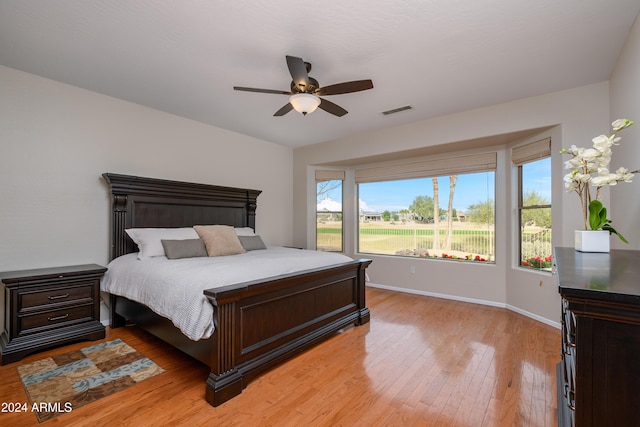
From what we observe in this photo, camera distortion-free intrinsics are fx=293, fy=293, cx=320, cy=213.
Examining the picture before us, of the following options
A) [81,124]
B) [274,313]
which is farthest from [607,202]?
[81,124]

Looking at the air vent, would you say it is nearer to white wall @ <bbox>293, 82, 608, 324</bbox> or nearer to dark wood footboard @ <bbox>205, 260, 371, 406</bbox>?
white wall @ <bbox>293, 82, 608, 324</bbox>

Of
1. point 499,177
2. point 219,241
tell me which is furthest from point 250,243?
point 499,177

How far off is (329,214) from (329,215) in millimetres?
19

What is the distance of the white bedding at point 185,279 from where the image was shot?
6.68 feet

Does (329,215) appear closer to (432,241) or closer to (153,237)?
(432,241)

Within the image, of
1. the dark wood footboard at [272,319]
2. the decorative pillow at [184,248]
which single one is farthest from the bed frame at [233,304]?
the decorative pillow at [184,248]

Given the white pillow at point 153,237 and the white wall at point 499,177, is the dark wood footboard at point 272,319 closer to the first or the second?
the white pillow at point 153,237

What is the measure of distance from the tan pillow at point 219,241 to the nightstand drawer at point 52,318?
1.25 metres

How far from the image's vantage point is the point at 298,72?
7.37 ft

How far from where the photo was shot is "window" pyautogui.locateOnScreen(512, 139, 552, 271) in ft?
11.6

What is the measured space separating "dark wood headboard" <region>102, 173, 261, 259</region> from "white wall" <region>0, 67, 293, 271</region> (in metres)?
0.19

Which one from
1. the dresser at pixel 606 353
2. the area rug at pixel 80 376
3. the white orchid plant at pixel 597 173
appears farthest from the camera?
the area rug at pixel 80 376

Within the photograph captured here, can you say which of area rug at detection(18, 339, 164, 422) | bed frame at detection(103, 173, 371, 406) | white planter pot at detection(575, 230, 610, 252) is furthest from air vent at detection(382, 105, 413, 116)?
area rug at detection(18, 339, 164, 422)

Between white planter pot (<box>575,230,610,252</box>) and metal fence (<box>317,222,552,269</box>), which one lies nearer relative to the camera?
white planter pot (<box>575,230,610,252</box>)
